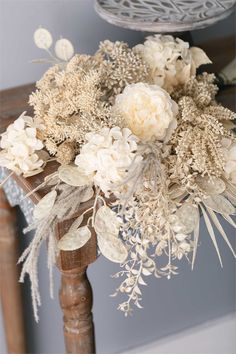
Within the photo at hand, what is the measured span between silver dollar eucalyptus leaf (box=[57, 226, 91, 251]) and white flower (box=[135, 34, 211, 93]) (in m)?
0.30

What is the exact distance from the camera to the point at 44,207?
102 centimetres

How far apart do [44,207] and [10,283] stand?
0.53 meters

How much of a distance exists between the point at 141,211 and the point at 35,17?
53cm

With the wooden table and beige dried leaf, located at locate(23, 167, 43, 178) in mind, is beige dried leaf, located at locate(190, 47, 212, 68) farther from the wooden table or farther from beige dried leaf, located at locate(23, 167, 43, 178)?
beige dried leaf, located at locate(23, 167, 43, 178)

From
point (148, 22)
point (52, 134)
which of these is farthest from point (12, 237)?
point (148, 22)

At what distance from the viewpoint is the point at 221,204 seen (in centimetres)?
105

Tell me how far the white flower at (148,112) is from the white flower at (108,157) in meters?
0.03

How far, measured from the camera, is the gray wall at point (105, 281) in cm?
137

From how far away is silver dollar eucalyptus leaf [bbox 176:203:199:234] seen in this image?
3.36 feet

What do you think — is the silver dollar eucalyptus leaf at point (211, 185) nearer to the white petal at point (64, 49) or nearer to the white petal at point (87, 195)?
the white petal at point (87, 195)

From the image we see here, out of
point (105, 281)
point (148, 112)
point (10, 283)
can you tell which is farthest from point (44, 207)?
point (105, 281)

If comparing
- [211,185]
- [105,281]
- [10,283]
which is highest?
[211,185]

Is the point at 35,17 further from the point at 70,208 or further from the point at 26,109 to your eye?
the point at 70,208

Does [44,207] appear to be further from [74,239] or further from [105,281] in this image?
[105,281]
